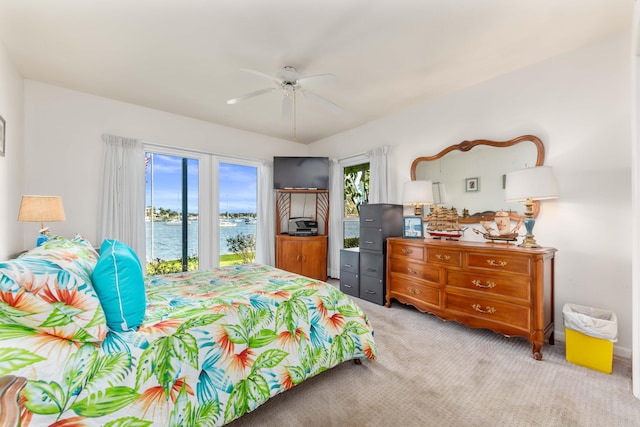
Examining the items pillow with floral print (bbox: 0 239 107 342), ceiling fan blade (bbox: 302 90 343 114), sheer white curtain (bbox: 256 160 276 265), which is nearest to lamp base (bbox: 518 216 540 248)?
ceiling fan blade (bbox: 302 90 343 114)

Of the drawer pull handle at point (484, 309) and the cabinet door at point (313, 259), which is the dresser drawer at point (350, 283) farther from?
the drawer pull handle at point (484, 309)

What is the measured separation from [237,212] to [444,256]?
131 inches

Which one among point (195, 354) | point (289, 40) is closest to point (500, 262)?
point (195, 354)

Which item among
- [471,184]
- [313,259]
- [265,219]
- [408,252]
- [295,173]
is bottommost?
[313,259]

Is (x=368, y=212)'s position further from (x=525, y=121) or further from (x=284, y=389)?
(x=284, y=389)

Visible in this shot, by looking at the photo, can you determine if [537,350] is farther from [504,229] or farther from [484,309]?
[504,229]

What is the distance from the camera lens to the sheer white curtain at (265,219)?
4809 millimetres

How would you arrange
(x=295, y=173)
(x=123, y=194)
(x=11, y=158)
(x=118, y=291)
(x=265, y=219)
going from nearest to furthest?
1. (x=118, y=291)
2. (x=11, y=158)
3. (x=123, y=194)
4. (x=295, y=173)
5. (x=265, y=219)

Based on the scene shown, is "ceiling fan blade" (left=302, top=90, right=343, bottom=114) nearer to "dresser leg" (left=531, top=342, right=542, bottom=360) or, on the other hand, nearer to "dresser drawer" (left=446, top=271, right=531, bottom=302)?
"dresser drawer" (left=446, top=271, right=531, bottom=302)

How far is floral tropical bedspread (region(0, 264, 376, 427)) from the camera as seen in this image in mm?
1045

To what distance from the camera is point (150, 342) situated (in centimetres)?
129

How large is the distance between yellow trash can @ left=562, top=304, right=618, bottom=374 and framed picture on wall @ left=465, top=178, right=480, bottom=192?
1451mm

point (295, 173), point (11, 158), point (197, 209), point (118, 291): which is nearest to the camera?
point (118, 291)

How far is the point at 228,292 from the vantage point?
1.89 metres
